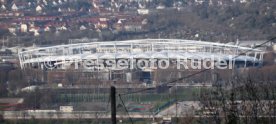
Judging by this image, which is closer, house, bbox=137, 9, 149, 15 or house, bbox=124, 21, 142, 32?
house, bbox=124, 21, 142, 32

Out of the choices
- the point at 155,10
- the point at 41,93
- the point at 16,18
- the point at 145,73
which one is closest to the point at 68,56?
the point at 145,73

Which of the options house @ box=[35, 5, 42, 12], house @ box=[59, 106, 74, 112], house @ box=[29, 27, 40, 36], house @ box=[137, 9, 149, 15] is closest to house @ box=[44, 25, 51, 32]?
house @ box=[29, 27, 40, 36]

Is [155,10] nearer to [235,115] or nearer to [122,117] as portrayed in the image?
[122,117]

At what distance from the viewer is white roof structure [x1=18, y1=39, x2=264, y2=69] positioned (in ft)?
72.5

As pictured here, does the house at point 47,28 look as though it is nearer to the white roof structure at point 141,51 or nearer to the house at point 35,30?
the house at point 35,30

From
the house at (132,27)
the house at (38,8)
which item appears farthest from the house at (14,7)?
the house at (132,27)

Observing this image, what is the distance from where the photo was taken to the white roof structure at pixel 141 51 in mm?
22109

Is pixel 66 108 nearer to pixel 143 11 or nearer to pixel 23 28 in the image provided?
pixel 23 28

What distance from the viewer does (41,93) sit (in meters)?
17.0

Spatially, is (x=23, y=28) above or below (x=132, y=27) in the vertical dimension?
above

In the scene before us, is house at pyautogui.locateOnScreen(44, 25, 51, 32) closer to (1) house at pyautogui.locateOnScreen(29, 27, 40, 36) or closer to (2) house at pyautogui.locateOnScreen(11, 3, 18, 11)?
(1) house at pyautogui.locateOnScreen(29, 27, 40, 36)

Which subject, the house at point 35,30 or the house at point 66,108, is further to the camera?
the house at point 35,30

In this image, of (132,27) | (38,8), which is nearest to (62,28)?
(132,27)

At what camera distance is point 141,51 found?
23688mm
